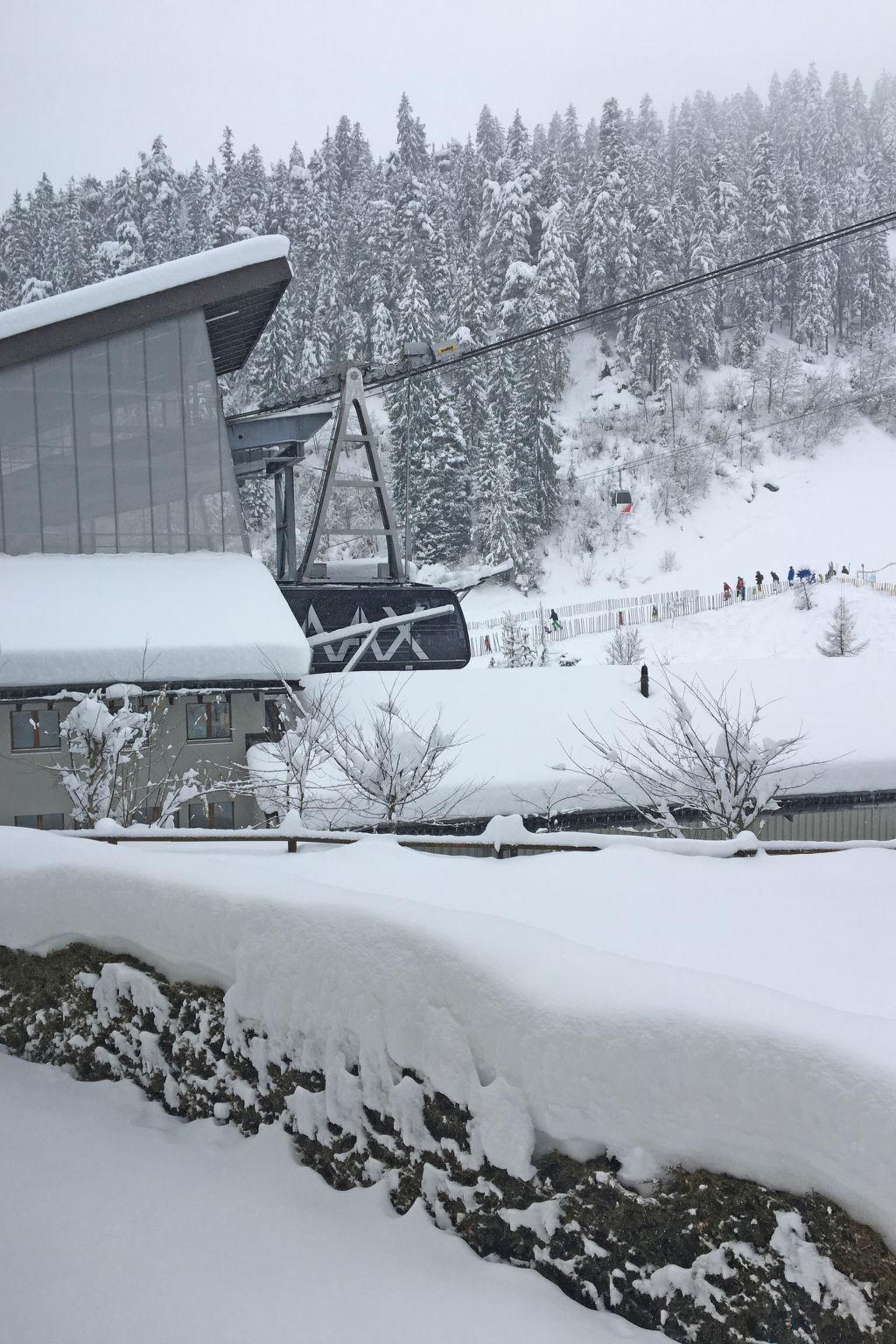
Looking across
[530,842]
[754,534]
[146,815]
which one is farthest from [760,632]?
[530,842]

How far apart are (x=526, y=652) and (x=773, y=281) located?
184 ft

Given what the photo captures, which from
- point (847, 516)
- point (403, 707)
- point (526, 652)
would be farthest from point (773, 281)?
point (403, 707)

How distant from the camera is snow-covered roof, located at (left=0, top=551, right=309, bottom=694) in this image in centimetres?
1819

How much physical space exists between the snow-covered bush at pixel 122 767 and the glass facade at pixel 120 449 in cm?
532

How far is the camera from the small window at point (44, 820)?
1856cm

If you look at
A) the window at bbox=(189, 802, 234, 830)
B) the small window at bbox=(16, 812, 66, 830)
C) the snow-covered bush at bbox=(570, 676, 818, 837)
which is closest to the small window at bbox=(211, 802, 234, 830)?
the window at bbox=(189, 802, 234, 830)

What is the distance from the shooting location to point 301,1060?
490cm

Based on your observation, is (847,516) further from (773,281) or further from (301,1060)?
(301,1060)

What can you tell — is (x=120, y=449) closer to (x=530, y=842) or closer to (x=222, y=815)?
(x=222, y=815)

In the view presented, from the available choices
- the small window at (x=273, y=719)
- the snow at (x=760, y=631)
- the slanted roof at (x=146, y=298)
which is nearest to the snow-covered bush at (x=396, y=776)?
the small window at (x=273, y=719)

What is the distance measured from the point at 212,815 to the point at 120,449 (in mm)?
8578

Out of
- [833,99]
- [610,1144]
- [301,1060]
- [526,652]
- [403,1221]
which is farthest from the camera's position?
[833,99]

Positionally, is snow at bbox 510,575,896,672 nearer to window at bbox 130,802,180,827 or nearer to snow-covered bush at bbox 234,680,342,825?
snow-covered bush at bbox 234,680,342,825

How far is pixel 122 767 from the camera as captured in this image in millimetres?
17781
